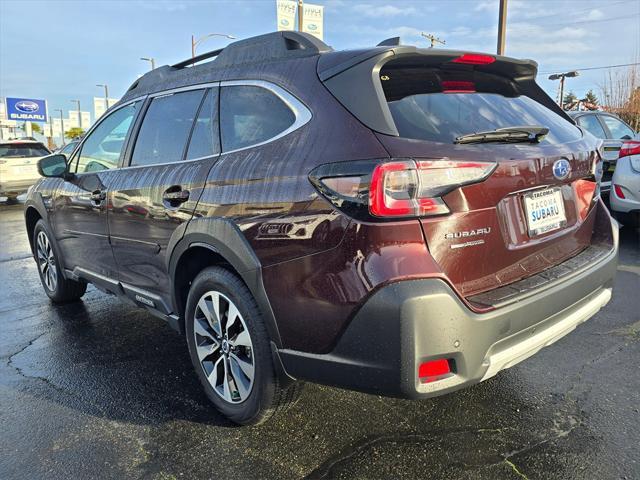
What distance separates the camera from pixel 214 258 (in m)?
2.70

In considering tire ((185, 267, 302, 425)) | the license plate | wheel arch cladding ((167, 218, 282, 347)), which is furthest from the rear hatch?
tire ((185, 267, 302, 425))

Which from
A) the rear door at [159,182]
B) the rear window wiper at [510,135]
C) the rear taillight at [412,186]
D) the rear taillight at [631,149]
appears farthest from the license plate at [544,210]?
the rear taillight at [631,149]

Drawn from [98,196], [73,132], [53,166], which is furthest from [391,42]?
[73,132]

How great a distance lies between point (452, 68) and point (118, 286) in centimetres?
263

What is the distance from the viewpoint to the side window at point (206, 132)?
279cm

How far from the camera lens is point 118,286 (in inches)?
142

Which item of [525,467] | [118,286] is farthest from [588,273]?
[118,286]

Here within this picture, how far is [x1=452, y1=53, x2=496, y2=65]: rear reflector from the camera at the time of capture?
8.11 ft

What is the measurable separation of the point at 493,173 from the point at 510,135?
0.29 meters

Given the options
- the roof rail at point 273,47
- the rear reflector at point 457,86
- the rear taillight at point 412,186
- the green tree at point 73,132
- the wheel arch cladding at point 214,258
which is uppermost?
the green tree at point 73,132

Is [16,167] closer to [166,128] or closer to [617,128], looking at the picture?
[166,128]

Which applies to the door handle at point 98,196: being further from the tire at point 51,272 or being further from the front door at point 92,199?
the tire at point 51,272

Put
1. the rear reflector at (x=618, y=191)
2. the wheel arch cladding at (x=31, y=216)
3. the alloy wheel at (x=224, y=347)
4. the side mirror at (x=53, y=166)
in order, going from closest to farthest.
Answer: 1. the alloy wheel at (x=224, y=347)
2. the side mirror at (x=53, y=166)
3. the wheel arch cladding at (x=31, y=216)
4. the rear reflector at (x=618, y=191)

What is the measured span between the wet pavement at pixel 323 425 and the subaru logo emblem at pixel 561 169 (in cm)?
124
